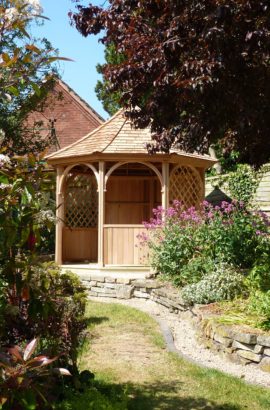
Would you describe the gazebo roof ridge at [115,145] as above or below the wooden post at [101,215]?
above

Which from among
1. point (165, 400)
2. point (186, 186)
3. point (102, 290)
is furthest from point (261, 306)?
point (186, 186)

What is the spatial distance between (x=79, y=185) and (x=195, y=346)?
9.19 metres

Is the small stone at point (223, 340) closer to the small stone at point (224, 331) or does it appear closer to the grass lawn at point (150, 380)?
the small stone at point (224, 331)

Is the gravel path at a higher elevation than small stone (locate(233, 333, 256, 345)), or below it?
below

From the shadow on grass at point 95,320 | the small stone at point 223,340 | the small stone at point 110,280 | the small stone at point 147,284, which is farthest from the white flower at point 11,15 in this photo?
the small stone at point 110,280

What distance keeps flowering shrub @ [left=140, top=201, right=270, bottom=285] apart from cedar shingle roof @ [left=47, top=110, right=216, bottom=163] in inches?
94.4

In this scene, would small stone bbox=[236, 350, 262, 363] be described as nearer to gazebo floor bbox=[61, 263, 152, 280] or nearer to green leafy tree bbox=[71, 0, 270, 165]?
green leafy tree bbox=[71, 0, 270, 165]

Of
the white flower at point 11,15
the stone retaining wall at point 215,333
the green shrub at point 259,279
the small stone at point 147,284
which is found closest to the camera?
the white flower at point 11,15

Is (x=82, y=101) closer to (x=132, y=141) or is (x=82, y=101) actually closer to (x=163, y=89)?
(x=132, y=141)

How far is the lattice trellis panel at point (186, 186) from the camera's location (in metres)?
13.3

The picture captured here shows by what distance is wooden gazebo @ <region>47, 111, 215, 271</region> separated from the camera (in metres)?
12.0

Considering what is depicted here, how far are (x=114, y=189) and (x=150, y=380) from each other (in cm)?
986

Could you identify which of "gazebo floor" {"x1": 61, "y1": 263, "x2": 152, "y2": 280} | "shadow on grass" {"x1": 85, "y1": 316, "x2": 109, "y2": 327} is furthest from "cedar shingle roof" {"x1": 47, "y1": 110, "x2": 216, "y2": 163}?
"shadow on grass" {"x1": 85, "y1": 316, "x2": 109, "y2": 327}

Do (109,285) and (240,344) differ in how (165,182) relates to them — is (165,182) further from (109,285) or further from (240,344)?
(240,344)
